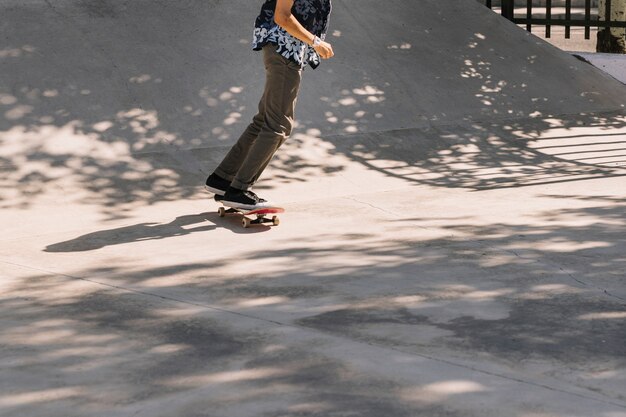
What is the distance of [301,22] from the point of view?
749 centimetres

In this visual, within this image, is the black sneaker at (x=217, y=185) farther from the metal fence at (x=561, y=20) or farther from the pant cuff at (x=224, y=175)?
the metal fence at (x=561, y=20)

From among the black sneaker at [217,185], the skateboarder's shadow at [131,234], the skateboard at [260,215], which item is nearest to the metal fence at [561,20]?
the black sneaker at [217,185]

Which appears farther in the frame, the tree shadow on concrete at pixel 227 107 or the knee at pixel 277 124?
the tree shadow on concrete at pixel 227 107

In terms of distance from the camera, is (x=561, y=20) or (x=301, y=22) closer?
(x=301, y=22)

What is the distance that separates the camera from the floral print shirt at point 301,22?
742 centimetres

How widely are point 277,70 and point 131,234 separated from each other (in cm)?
141

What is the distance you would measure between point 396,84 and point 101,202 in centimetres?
416

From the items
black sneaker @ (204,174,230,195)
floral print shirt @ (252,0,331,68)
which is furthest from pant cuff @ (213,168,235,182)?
floral print shirt @ (252,0,331,68)

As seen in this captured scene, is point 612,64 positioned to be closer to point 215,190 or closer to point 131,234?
point 215,190

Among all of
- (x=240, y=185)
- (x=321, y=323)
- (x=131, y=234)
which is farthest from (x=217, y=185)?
(x=321, y=323)

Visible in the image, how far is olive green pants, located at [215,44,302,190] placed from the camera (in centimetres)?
748

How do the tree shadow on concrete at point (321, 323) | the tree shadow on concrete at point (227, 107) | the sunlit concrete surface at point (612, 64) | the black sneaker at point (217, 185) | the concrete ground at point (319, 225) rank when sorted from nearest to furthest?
the tree shadow on concrete at point (321, 323)
the concrete ground at point (319, 225)
the black sneaker at point (217, 185)
the tree shadow on concrete at point (227, 107)
the sunlit concrete surface at point (612, 64)

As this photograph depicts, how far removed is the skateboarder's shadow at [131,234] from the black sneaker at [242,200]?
20 cm

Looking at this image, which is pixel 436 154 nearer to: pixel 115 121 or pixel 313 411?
pixel 115 121
